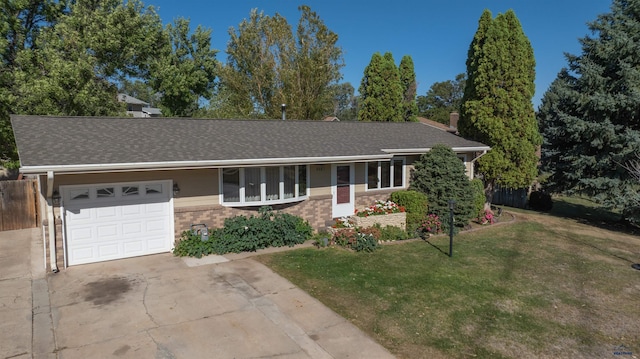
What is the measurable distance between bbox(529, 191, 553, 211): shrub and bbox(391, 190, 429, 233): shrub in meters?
10.6

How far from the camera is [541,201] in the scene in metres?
21.3

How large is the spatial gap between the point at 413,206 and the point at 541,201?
11251 mm

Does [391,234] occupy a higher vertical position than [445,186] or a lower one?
lower

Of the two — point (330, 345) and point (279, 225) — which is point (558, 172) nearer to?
point (279, 225)

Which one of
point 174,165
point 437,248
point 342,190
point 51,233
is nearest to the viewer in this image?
point 51,233

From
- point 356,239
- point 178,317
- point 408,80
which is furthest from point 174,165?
point 408,80

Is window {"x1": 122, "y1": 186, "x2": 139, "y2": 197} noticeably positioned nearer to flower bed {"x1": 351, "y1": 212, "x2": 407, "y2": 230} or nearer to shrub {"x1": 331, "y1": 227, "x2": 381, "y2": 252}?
shrub {"x1": 331, "y1": 227, "x2": 381, "y2": 252}

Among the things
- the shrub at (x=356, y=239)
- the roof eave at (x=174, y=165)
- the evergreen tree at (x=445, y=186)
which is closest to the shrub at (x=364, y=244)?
the shrub at (x=356, y=239)

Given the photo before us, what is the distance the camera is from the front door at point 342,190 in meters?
13.4

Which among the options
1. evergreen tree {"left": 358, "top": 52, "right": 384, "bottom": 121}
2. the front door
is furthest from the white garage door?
evergreen tree {"left": 358, "top": 52, "right": 384, "bottom": 121}

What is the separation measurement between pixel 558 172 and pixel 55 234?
19.9 meters

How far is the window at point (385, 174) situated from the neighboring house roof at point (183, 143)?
26.1 inches

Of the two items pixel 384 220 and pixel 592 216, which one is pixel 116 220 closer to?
pixel 384 220

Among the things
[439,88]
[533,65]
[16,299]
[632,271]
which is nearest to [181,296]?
[16,299]
